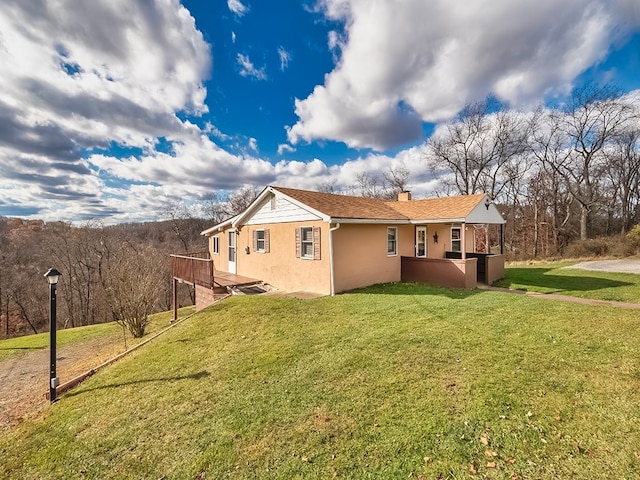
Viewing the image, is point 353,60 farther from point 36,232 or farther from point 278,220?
point 36,232

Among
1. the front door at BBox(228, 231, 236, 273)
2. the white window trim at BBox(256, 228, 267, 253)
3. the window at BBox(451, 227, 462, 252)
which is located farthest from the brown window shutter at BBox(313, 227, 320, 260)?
the window at BBox(451, 227, 462, 252)

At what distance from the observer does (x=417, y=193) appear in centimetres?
3822

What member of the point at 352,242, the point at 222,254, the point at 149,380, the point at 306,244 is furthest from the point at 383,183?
the point at 149,380

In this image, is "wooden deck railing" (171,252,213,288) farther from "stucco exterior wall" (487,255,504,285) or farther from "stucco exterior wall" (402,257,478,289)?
"stucco exterior wall" (487,255,504,285)

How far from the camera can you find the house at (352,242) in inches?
434

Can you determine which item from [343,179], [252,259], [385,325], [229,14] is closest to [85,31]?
[229,14]

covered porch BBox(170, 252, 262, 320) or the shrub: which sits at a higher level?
the shrub

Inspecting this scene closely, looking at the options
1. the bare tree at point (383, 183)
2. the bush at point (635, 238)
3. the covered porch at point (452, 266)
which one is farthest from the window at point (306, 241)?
the bush at point (635, 238)

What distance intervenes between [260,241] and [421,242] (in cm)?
772

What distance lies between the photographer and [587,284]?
12.4 metres

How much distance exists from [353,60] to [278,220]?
21.8 feet

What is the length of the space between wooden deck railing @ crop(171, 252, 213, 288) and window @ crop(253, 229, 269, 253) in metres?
2.35

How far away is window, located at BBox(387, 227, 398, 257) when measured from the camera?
1300cm

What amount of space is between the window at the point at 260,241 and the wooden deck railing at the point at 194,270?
2.35m
